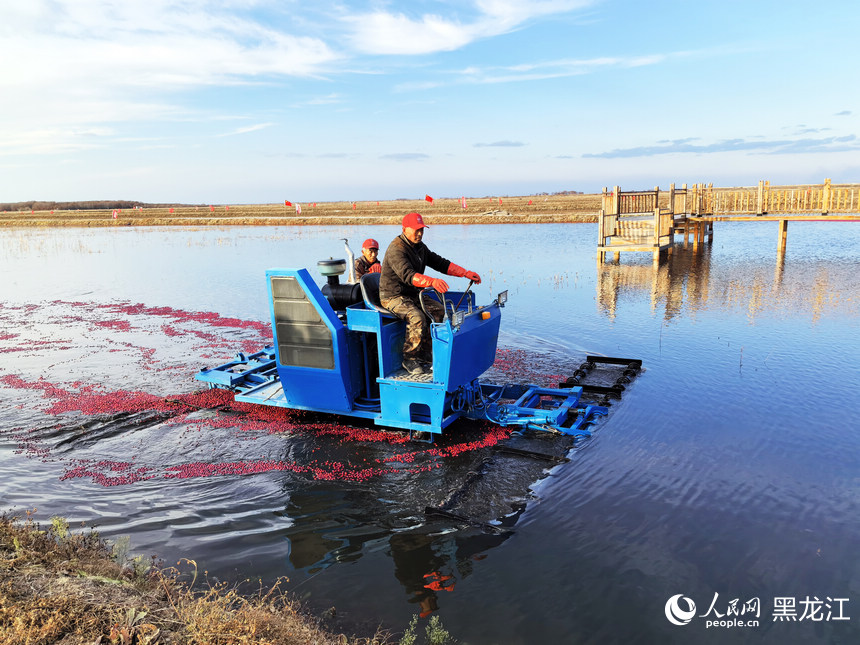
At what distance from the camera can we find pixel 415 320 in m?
7.49

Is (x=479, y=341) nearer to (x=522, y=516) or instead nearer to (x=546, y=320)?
(x=522, y=516)

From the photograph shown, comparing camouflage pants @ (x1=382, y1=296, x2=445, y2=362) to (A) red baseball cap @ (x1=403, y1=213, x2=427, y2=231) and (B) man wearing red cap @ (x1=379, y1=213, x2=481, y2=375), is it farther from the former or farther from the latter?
(A) red baseball cap @ (x1=403, y1=213, x2=427, y2=231)

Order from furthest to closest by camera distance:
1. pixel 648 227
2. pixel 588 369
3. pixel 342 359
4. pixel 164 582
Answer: pixel 648 227 < pixel 588 369 < pixel 342 359 < pixel 164 582

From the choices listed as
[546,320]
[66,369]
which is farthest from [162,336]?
[546,320]

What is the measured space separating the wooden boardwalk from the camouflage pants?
708 inches

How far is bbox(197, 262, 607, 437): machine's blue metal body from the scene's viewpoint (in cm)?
745

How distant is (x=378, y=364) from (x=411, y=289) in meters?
1.15

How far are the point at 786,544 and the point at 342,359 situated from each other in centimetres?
505

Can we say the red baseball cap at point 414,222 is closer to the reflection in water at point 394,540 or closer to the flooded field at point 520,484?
the flooded field at point 520,484

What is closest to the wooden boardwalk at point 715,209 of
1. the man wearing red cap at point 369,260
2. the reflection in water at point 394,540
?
the man wearing red cap at point 369,260

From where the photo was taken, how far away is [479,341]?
7.94 meters
